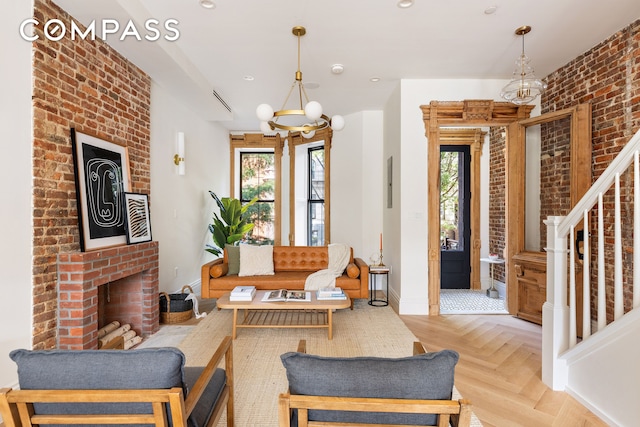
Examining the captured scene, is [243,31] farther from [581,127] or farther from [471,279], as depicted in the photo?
[471,279]

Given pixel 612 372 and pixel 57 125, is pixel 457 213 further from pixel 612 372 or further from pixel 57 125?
pixel 57 125

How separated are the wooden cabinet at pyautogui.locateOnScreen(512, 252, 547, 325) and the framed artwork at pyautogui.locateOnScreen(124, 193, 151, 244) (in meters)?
4.23

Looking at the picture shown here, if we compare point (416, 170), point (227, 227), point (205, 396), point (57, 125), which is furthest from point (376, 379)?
point (227, 227)

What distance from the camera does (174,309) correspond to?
3.90 meters

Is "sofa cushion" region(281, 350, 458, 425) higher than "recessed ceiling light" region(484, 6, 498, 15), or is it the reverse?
"recessed ceiling light" region(484, 6, 498, 15)

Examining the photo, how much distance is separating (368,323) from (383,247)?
179cm

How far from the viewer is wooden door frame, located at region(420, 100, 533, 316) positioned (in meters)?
4.23

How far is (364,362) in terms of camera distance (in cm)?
112

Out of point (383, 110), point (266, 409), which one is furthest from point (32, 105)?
point (383, 110)

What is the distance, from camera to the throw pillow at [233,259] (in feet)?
14.8

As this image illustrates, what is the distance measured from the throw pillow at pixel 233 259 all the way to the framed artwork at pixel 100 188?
57.6 inches

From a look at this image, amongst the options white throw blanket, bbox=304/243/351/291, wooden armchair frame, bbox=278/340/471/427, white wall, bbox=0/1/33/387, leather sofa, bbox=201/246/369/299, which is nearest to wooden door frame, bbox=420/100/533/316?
leather sofa, bbox=201/246/369/299

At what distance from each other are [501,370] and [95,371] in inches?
111

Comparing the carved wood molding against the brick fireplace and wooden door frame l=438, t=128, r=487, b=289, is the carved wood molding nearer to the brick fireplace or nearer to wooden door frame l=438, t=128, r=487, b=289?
wooden door frame l=438, t=128, r=487, b=289
